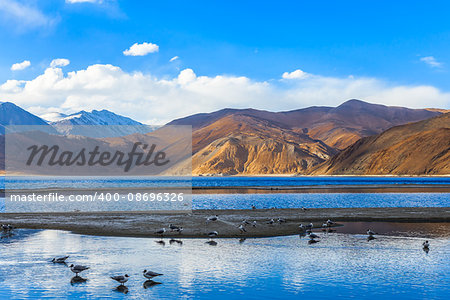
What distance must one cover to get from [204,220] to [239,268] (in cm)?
1905

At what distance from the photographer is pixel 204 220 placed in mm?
39312

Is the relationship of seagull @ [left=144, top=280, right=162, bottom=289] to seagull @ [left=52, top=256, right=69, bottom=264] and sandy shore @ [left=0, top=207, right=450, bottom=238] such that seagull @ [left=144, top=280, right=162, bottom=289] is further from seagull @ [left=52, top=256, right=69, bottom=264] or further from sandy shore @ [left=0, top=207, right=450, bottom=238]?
sandy shore @ [left=0, top=207, right=450, bottom=238]

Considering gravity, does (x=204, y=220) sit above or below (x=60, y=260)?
below

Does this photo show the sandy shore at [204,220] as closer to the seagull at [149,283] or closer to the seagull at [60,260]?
the seagull at [60,260]

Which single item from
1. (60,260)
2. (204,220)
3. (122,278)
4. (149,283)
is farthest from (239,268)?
(204,220)

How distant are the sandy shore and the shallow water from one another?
132 inches

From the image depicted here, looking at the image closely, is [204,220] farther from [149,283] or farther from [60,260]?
[149,283]

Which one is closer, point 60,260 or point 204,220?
point 60,260

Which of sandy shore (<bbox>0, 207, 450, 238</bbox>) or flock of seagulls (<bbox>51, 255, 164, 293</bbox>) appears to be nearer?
flock of seagulls (<bbox>51, 255, 164, 293</bbox>)

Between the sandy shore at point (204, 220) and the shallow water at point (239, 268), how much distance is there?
3347 millimetres

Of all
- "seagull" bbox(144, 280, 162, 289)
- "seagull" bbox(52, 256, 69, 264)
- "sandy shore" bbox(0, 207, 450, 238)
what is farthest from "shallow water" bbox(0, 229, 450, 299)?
"sandy shore" bbox(0, 207, 450, 238)

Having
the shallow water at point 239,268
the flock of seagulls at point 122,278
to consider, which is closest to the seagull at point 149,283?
the flock of seagulls at point 122,278

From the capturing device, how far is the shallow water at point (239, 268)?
16.7 m

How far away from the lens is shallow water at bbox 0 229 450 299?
1672 centimetres
